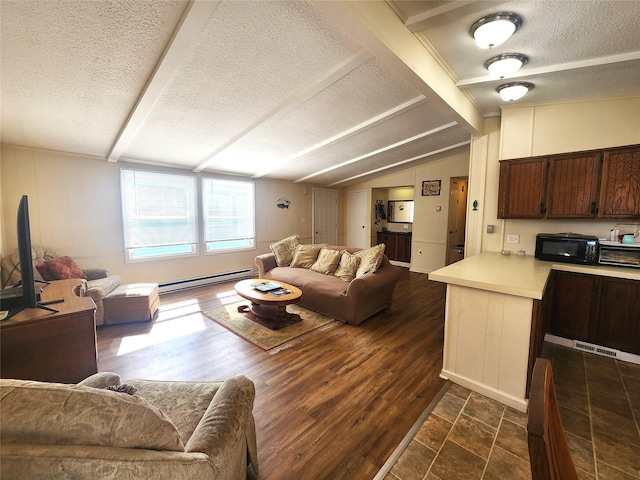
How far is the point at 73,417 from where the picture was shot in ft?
2.25

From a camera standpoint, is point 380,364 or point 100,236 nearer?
point 380,364

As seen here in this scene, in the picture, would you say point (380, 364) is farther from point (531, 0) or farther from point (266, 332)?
point (531, 0)

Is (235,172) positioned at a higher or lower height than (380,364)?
higher

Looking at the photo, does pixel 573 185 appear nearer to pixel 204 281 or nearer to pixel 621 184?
pixel 621 184

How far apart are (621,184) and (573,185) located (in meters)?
0.34

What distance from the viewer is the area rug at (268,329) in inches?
115

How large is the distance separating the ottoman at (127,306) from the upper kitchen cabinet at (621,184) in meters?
5.27

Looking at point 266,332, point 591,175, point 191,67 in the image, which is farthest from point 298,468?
point 591,175

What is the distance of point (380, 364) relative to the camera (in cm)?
252

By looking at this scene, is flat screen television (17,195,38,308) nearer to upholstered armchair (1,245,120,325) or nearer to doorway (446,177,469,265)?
upholstered armchair (1,245,120,325)

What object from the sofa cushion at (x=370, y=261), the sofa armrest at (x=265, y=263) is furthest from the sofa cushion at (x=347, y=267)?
the sofa armrest at (x=265, y=263)

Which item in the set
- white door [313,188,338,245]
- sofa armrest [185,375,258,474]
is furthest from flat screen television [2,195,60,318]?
white door [313,188,338,245]

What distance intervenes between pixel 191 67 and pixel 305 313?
3.08 meters

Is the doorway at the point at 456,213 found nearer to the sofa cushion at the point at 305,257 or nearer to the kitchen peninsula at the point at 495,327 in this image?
the sofa cushion at the point at 305,257
